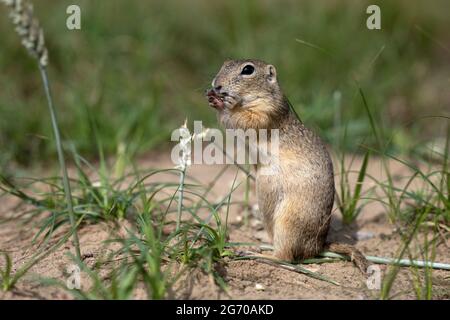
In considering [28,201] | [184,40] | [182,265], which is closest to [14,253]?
[28,201]

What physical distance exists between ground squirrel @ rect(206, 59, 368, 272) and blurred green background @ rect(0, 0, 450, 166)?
1552 millimetres

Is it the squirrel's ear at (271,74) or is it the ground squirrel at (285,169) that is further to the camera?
the squirrel's ear at (271,74)

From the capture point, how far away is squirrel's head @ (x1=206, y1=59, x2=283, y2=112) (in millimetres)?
3699

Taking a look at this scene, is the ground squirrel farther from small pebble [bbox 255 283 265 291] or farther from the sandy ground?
small pebble [bbox 255 283 265 291]

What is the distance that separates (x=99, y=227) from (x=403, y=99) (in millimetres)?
4015

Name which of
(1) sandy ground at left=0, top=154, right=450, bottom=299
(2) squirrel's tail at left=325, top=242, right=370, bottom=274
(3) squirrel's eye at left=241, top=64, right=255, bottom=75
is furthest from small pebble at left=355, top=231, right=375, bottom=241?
(3) squirrel's eye at left=241, top=64, right=255, bottom=75

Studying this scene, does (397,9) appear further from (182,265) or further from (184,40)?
(182,265)

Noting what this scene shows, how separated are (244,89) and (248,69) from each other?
0.47ft

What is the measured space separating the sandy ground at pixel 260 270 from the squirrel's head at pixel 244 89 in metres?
0.87

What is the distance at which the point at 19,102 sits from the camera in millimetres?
5570

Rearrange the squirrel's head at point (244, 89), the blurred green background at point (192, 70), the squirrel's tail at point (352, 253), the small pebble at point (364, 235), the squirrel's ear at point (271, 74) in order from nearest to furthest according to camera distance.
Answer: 1. the squirrel's tail at point (352, 253)
2. the squirrel's head at point (244, 89)
3. the squirrel's ear at point (271, 74)
4. the small pebble at point (364, 235)
5. the blurred green background at point (192, 70)

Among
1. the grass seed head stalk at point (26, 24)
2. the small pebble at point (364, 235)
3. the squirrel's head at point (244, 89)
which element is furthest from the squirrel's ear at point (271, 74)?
the grass seed head stalk at point (26, 24)

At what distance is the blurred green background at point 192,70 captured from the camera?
5.51 metres

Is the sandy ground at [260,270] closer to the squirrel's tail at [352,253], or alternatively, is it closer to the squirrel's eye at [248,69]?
the squirrel's tail at [352,253]
